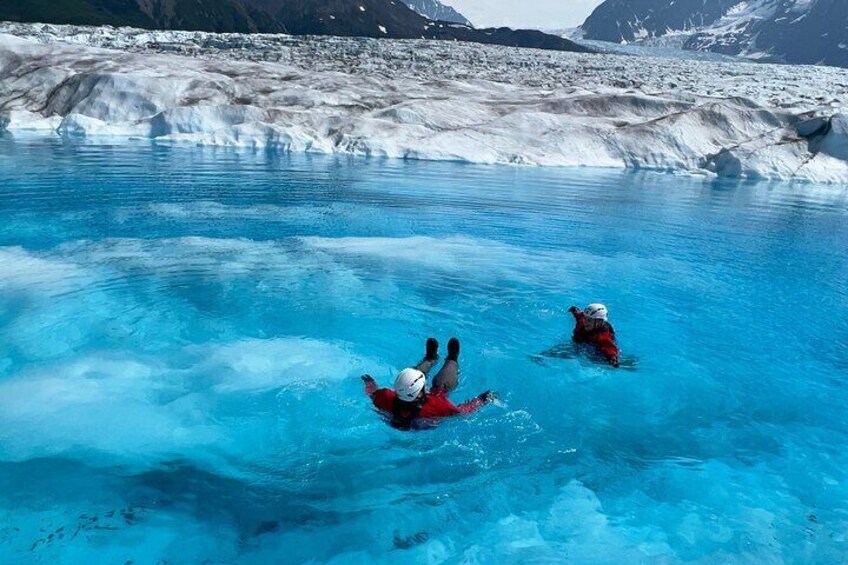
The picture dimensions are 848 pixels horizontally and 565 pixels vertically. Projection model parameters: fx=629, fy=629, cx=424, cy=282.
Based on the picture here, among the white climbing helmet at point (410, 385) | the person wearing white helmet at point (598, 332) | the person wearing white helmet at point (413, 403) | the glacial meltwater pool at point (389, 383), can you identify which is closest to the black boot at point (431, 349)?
the glacial meltwater pool at point (389, 383)

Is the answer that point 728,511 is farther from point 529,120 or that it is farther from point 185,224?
point 529,120

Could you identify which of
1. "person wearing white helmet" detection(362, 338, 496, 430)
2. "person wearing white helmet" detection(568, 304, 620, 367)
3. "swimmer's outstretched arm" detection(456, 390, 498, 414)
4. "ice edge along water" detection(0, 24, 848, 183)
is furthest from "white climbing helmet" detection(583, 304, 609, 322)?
"ice edge along water" detection(0, 24, 848, 183)

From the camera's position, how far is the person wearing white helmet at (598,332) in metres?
8.30

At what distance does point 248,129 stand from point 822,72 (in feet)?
174

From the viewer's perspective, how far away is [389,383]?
334 inches

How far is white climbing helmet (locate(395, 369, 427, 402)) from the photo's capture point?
6160mm

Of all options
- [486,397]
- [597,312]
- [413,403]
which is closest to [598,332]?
[597,312]

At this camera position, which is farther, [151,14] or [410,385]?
[151,14]

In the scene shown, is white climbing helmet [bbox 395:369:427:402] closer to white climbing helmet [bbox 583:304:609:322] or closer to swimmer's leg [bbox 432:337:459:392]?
swimmer's leg [bbox 432:337:459:392]

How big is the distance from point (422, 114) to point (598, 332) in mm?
31270

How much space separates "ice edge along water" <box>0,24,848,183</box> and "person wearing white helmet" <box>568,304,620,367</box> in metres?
27.3

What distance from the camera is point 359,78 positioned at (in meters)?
44.5

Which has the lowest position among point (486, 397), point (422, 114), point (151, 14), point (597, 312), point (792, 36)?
point (486, 397)

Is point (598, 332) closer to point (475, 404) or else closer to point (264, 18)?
point (475, 404)
